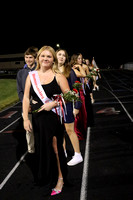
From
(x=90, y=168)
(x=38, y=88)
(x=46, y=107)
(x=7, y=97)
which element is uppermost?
(x=38, y=88)

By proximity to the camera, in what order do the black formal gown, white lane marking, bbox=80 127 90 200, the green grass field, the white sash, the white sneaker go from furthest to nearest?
the green grass field < the white sneaker < white lane marking, bbox=80 127 90 200 < the black formal gown < the white sash

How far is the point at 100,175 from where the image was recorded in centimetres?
361

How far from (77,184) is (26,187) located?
2.66ft

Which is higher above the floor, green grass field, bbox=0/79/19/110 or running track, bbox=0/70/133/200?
green grass field, bbox=0/79/19/110

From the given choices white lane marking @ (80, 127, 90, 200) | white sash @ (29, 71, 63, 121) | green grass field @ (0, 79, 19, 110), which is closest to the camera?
white sash @ (29, 71, 63, 121)

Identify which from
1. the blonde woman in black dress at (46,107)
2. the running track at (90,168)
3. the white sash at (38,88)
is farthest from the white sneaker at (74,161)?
the white sash at (38,88)

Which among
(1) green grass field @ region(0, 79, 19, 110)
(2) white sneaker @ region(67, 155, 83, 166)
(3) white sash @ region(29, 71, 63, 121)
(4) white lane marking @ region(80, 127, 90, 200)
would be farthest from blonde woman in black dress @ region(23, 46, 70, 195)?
(1) green grass field @ region(0, 79, 19, 110)

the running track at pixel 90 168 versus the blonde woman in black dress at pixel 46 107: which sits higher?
the blonde woman in black dress at pixel 46 107

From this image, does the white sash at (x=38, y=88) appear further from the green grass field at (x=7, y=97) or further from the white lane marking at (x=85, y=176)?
the green grass field at (x=7, y=97)

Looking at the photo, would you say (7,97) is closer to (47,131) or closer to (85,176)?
(85,176)

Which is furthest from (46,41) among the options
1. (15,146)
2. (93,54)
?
(15,146)

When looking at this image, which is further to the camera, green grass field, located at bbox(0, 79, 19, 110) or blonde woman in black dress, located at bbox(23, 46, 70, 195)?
green grass field, located at bbox(0, 79, 19, 110)

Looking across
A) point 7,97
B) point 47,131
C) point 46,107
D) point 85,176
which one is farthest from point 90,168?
point 7,97

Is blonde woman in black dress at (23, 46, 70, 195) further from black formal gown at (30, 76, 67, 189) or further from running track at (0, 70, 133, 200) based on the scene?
running track at (0, 70, 133, 200)
